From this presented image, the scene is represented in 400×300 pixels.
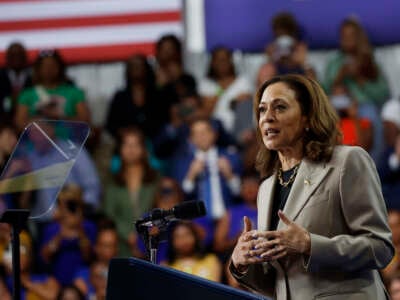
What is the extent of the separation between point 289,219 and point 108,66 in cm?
565

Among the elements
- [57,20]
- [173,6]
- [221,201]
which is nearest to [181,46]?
[173,6]

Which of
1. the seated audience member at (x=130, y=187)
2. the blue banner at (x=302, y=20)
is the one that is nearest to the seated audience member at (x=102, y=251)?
the seated audience member at (x=130, y=187)

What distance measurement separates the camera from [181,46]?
8070 millimetres

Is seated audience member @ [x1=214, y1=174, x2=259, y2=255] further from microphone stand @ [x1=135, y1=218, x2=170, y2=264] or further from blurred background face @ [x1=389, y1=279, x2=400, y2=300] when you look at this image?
microphone stand @ [x1=135, y1=218, x2=170, y2=264]

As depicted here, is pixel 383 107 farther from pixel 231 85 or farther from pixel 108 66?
pixel 108 66

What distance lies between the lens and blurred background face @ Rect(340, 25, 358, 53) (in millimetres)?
Answer: 7426

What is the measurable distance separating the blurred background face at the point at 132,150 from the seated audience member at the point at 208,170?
10.1 inches

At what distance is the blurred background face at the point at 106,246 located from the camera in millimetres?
6586

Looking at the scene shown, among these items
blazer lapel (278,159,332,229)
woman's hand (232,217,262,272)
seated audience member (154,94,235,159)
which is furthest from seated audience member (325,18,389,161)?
woman's hand (232,217,262,272)

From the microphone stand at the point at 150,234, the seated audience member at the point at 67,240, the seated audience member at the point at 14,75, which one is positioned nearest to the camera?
the microphone stand at the point at 150,234

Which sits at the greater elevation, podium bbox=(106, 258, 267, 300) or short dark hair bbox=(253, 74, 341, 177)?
short dark hair bbox=(253, 74, 341, 177)

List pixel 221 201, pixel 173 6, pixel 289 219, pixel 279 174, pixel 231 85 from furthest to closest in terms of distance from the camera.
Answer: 1. pixel 173 6
2. pixel 231 85
3. pixel 221 201
4. pixel 279 174
5. pixel 289 219

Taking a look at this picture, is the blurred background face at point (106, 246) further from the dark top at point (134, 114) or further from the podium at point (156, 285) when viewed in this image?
the podium at point (156, 285)

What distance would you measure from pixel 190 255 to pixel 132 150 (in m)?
1.15
